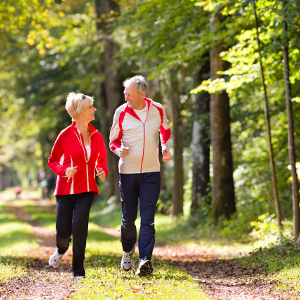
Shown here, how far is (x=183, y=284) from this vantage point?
496 cm

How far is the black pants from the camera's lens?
17.3 ft

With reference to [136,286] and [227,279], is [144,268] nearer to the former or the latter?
[136,286]

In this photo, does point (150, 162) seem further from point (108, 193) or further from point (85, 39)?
point (108, 193)

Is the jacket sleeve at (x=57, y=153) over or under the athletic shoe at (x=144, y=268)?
over

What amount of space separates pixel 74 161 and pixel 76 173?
15 centimetres

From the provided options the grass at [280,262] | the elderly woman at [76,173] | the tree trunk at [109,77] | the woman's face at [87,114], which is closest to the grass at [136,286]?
the elderly woman at [76,173]

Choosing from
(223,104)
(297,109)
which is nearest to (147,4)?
(223,104)

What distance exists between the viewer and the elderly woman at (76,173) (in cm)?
526

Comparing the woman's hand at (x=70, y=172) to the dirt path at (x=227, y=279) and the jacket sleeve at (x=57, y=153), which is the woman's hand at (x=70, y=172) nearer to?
the jacket sleeve at (x=57, y=153)

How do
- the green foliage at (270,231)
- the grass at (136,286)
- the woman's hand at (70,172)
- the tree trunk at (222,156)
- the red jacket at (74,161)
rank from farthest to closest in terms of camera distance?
the tree trunk at (222,156) < the green foliage at (270,231) < the red jacket at (74,161) < the woman's hand at (70,172) < the grass at (136,286)

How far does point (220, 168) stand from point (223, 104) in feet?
5.38

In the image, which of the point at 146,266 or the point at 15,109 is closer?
the point at 146,266

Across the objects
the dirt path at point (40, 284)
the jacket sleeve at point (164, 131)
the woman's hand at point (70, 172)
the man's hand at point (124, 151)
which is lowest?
the dirt path at point (40, 284)

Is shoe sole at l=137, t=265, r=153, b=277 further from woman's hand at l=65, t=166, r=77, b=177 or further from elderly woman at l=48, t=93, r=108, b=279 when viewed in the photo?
woman's hand at l=65, t=166, r=77, b=177
